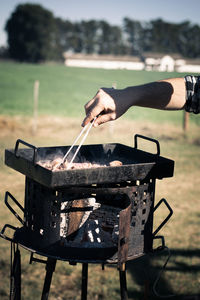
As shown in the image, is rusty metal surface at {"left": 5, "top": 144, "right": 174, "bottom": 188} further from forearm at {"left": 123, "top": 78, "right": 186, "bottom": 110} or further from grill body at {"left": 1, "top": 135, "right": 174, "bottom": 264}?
forearm at {"left": 123, "top": 78, "right": 186, "bottom": 110}

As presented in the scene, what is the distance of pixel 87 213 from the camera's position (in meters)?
2.37

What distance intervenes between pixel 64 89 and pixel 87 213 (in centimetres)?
2762

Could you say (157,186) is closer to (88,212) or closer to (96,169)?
(88,212)

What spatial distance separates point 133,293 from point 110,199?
1.86 meters

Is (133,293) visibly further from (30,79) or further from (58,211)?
(30,79)

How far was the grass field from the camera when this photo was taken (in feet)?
13.2

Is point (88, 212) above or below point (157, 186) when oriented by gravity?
above

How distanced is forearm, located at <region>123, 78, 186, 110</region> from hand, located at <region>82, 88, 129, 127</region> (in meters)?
0.05

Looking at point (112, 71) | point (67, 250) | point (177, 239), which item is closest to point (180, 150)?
point (177, 239)

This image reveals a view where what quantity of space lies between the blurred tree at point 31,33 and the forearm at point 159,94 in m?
60.7

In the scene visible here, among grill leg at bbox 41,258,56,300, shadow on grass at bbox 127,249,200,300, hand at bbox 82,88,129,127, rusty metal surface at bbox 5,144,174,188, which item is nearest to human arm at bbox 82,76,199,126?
hand at bbox 82,88,129,127

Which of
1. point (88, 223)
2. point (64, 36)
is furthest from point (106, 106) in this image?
point (64, 36)

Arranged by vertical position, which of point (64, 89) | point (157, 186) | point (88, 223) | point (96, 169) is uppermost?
point (96, 169)

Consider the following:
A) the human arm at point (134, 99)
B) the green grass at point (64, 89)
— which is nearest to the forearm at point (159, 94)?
the human arm at point (134, 99)
